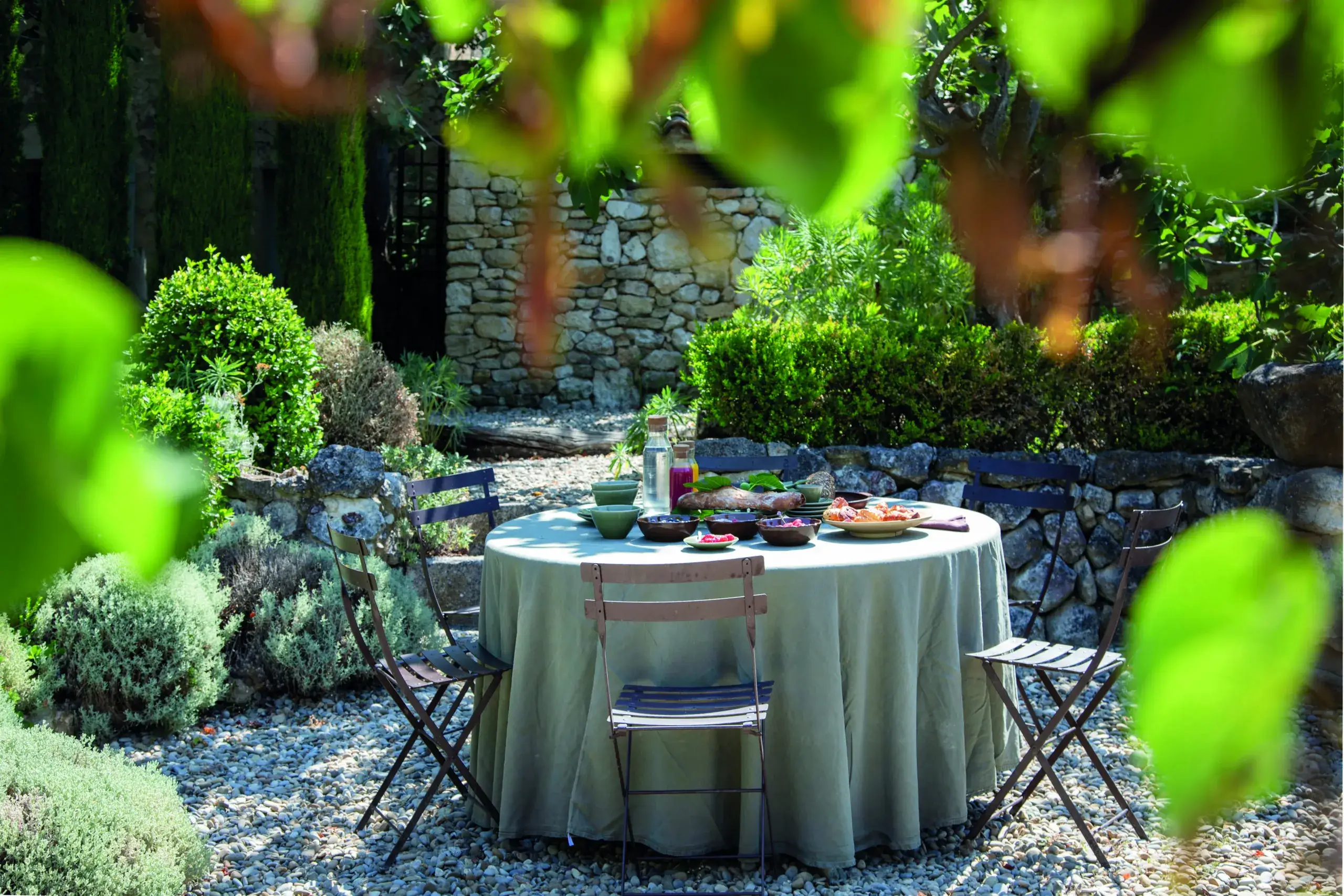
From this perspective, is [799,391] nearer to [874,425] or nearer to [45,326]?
[874,425]

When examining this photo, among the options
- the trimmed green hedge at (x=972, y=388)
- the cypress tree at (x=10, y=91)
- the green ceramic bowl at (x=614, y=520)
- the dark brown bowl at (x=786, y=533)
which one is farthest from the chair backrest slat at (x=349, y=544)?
the trimmed green hedge at (x=972, y=388)

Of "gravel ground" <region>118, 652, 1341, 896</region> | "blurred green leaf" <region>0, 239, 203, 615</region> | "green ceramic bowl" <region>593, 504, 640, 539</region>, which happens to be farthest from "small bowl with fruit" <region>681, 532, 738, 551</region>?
"blurred green leaf" <region>0, 239, 203, 615</region>

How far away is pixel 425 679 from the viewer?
3.48 meters

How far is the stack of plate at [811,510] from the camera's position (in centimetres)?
383

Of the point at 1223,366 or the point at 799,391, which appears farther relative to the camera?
the point at 799,391

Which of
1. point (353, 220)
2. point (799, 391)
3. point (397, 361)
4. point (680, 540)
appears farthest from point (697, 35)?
point (397, 361)

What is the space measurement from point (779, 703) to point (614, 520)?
31.9 inches

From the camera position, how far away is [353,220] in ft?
28.1

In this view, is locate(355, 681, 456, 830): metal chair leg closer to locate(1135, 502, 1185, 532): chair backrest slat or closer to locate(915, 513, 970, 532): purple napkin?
locate(915, 513, 970, 532): purple napkin

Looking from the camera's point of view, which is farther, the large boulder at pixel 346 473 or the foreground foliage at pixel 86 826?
the large boulder at pixel 346 473

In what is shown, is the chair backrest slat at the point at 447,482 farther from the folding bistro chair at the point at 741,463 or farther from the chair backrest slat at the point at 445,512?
the folding bistro chair at the point at 741,463

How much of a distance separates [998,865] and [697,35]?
3479 millimetres

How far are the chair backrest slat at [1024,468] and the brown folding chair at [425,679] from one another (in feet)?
7.78

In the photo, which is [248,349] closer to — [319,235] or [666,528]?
[319,235]
